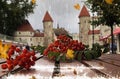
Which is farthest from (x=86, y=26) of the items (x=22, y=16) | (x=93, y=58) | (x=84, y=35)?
(x=93, y=58)

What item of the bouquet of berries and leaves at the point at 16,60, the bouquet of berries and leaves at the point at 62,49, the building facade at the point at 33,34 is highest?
the bouquet of berries and leaves at the point at 16,60

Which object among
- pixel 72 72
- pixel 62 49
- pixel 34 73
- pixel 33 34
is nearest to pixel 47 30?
pixel 33 34

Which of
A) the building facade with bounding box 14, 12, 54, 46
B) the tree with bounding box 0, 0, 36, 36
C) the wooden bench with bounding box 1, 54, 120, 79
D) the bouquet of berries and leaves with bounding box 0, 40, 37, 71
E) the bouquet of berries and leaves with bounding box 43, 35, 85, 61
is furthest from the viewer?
the building facade with bounding box 14, 12, 54, 46

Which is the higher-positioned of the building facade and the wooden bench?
the wooden bench

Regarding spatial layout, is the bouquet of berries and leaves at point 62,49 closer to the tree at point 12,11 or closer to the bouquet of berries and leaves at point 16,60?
the bouquet of berries and leaves at point 16,60

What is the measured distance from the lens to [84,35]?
12825 cm

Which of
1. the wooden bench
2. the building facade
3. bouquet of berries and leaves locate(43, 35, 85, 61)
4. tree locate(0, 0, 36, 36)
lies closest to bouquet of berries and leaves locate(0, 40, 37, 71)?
the wooden bench

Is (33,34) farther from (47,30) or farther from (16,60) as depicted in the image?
(16,60)

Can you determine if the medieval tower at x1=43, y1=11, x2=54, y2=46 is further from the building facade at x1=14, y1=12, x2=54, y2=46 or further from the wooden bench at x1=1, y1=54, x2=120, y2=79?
the wooden bench at x1=1, y1=54, x2=120, y2=79

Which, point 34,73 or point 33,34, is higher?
point 34,73

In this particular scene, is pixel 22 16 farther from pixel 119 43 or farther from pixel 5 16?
pixel 119 43

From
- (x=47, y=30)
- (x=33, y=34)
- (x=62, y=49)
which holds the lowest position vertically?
(x=33, y=34)

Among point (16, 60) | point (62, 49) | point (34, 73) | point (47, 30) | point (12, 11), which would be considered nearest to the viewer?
point (34, 73)

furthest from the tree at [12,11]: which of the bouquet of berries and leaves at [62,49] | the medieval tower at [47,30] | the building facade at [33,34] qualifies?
the bouquet of berries and leaves at [62,49]
